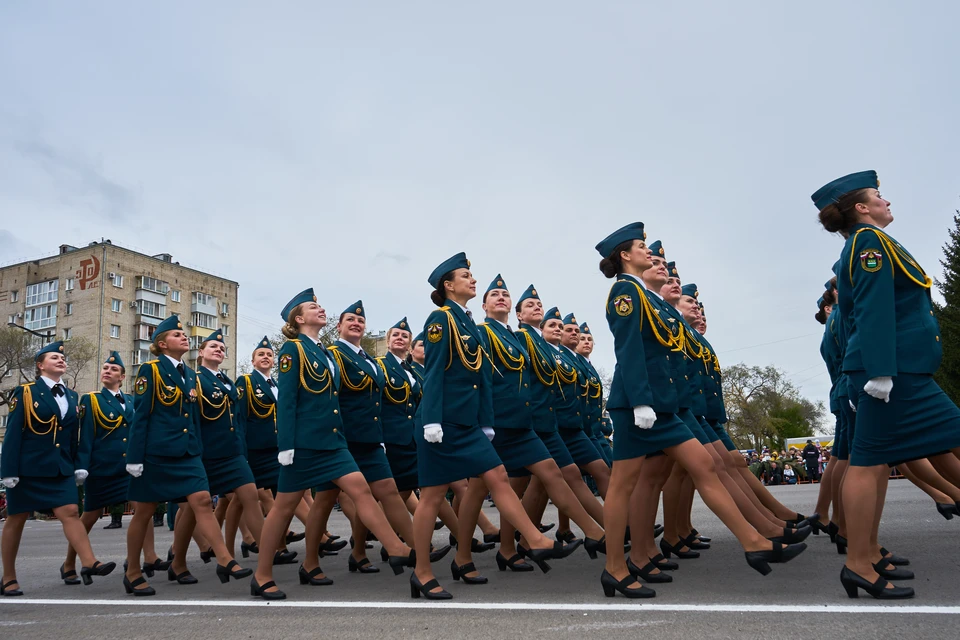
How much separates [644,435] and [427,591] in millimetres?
1665

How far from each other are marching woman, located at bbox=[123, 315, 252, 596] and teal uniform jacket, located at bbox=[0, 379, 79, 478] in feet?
2.97

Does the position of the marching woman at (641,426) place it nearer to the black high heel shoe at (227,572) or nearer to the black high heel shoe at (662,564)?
the black high heel shoe at (662,564)

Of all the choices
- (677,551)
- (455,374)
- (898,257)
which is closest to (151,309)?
(677,551)

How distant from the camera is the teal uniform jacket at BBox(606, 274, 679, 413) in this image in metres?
5.10

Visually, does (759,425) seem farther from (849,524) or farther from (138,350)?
(849,524)

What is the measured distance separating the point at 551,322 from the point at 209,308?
194 ft

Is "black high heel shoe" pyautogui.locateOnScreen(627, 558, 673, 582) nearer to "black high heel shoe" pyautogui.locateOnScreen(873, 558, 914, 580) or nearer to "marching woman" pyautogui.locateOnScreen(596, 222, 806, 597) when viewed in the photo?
"marching woman" pyautogui.locateOnScreen(596, 222, 806, 597)

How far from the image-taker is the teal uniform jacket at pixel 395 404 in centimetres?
812

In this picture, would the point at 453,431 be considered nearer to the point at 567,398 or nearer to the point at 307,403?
the point at 307,403

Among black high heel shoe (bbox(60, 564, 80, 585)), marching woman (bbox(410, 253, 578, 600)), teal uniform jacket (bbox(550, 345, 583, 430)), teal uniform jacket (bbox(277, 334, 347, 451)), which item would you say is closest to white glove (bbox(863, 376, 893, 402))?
marching woman (bbox(410, 253, 578, 600))

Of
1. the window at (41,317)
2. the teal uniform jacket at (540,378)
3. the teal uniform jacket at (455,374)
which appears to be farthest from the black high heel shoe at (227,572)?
the window at (41,317)

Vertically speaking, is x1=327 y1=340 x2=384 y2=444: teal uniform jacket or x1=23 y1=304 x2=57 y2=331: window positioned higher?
x1=23 y1=304 x2=57 y2=331: window

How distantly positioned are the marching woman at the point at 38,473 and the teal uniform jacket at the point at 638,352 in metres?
4.79

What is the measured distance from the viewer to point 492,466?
216 inches
